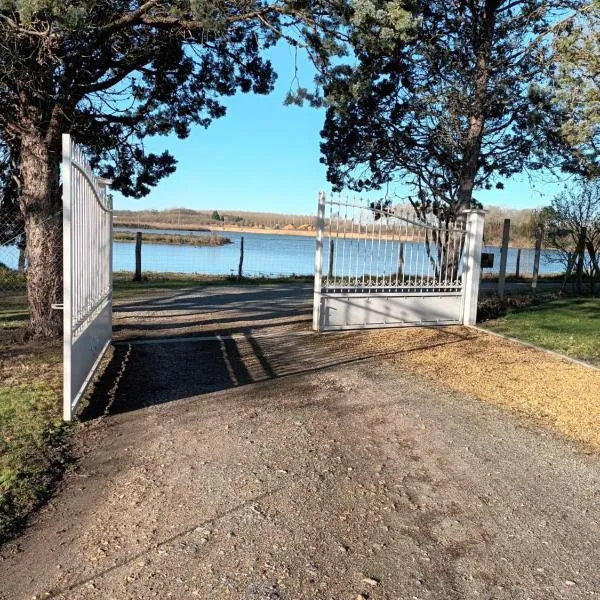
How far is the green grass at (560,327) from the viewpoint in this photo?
873 centimetres

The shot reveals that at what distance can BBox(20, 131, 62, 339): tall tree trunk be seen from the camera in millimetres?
7863

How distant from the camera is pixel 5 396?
5578mm

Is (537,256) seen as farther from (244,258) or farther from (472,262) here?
(244,258)

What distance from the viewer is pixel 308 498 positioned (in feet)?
12.1

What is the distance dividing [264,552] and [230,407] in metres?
2.60

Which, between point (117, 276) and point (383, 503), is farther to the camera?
point (117, 276)

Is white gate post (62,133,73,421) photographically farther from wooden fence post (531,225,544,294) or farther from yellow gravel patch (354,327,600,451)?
wooden fence post (531,225,544,294)

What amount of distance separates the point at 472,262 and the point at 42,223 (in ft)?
24.2

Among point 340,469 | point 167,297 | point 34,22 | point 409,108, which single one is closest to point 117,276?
point 167,297

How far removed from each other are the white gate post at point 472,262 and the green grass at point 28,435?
23.8 ft

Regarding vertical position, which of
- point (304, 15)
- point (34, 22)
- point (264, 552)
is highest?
point (304, 15)

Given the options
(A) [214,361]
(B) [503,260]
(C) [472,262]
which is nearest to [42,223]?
(A) [214,361]

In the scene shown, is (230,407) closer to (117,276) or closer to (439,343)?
(439,343)

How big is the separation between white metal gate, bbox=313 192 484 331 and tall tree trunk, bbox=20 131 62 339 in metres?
3.90
